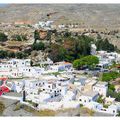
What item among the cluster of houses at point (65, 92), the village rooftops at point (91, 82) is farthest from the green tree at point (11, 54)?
the village rooftops at point (91, 82)

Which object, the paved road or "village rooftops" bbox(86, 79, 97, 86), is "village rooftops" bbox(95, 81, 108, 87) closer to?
"village rooftops" bbox(86, 79, 97, 86)

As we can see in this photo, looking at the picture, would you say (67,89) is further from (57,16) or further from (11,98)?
(57,16)

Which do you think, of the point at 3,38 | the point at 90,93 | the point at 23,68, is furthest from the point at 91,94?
the point at 3,38

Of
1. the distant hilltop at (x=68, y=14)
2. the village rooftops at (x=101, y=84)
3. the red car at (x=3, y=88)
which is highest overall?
the distant hilltop at (x=68, y=14)

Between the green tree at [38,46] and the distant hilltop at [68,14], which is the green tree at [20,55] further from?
the distant hilltop at [68,14]

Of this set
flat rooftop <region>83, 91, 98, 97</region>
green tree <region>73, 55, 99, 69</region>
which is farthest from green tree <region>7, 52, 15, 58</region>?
flat rooftop <region>83, 91, 98, 97</region>

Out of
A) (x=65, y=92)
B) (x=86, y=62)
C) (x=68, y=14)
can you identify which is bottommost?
(x=65, y=92)

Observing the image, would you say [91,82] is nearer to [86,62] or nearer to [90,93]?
[90,93]

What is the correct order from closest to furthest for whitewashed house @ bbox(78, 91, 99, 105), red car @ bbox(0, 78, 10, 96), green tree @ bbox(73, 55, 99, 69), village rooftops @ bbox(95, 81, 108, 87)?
whitewashed house @ bbox(78, 91, 99, 105)
red car @ bbox(0, 78, 10, 96)
village rooftops @ bbox(95, 81, 108, 87)
green tree @ bbox(73, 55, 99, 69)

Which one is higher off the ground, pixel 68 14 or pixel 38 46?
pixel 68 14
